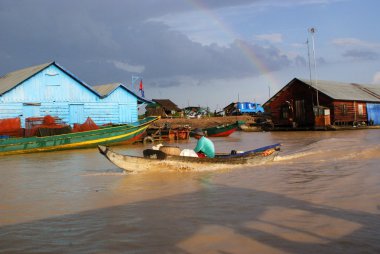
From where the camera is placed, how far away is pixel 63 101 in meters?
24.9

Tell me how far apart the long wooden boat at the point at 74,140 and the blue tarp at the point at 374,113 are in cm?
2293

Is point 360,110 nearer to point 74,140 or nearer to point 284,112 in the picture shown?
point 284,112

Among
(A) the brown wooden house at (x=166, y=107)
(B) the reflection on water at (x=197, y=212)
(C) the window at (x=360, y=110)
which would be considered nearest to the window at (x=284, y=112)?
(C) the window at (x=360, y=110)

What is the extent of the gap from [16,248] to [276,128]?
3384 centimetres

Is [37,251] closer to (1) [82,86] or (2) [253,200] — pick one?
(2) [253,200]

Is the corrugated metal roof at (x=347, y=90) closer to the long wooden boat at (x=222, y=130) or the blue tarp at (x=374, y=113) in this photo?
the blue tarp at (x=374, y=113)

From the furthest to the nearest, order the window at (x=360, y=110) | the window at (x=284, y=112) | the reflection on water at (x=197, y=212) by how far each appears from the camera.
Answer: the window at (x=284, y=112) < the window at (x=360, y=110) < the reflection on water at (x=197, y=212)

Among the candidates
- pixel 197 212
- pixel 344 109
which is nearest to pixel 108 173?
pixel 197 212

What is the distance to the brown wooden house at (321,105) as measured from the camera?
33469mm

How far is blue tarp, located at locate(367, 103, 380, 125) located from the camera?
37.0 metres

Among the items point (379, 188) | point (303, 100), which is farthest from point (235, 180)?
point (303, 100)

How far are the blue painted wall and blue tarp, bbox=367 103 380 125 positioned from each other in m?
21.9

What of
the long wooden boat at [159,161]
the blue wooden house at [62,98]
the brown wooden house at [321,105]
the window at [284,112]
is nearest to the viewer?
the long wooden boat at [159,161]

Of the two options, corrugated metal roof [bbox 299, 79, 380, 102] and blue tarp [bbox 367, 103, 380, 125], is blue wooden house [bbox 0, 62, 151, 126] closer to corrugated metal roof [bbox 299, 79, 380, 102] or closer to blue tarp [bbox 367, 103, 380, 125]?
corrugated metal roof [bbox 299, 79, 380, 102]
